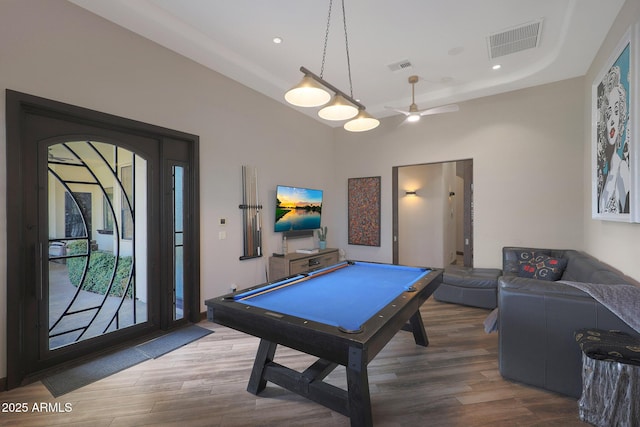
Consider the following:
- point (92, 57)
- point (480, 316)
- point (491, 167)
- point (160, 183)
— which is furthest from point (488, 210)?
point (92, 57)

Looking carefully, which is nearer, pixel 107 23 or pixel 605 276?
pixel 605 276

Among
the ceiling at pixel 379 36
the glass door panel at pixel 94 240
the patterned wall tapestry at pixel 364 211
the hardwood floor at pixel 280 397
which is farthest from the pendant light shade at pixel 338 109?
the patterned wall tapestry at pixel 364 211

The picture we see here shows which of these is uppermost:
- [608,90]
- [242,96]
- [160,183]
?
[242,96]

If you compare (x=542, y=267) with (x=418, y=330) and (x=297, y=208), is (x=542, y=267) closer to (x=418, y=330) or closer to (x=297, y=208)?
(x=418, y=330)

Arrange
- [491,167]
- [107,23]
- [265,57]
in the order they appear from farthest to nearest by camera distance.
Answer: [491,167]
[265,57]
[107,23]

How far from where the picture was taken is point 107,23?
8.83 feet

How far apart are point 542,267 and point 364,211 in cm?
302

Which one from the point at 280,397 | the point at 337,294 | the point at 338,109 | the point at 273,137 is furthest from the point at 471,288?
the point at 273,137

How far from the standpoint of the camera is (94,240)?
271cm

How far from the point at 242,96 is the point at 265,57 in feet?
2.32

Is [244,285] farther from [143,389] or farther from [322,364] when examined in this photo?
[322,364]

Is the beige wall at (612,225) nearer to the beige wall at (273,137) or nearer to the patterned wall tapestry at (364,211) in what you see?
the beige wall at (273,137)

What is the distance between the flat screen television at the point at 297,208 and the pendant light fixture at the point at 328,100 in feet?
7.37

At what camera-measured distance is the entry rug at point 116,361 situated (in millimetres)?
2259
